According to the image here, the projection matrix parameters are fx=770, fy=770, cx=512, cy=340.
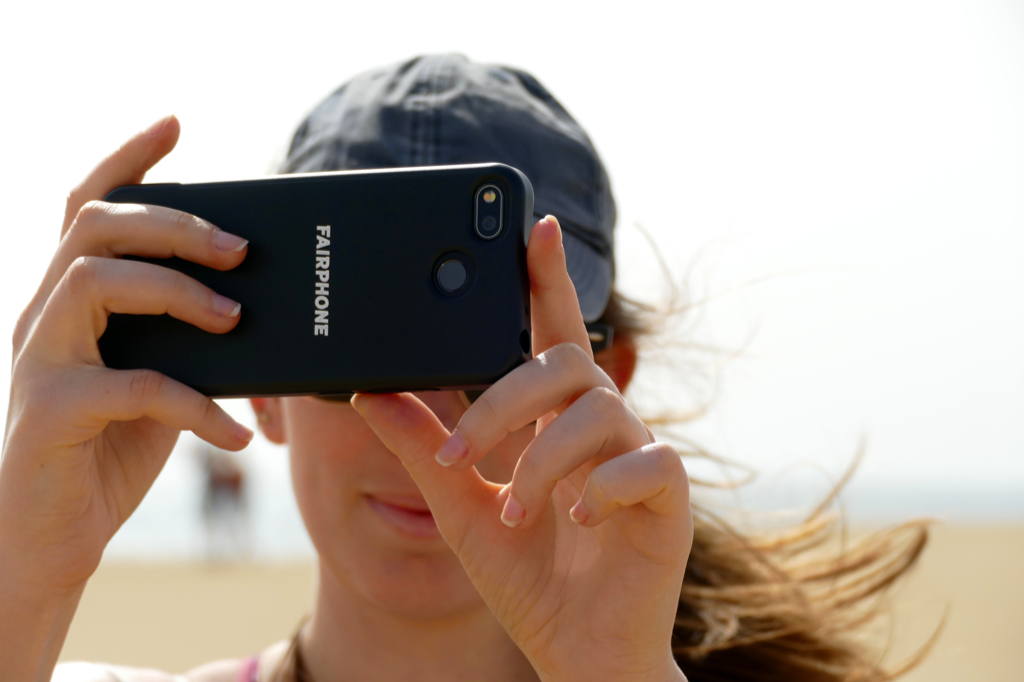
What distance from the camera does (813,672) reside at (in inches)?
110

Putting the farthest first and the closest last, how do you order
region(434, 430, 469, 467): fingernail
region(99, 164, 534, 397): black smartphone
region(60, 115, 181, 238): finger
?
region(60, 115, 181, 238): finger
region(99, 164, 534, 397): black smartphone
region(434, 430, 469, 467): fingernail

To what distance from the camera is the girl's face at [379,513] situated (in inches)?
79.9

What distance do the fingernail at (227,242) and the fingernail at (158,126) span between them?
35 centimetres

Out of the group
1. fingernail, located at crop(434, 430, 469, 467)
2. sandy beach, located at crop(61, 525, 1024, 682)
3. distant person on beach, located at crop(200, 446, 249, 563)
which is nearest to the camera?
fingernail, located at crop(434, 430, 469, 467)

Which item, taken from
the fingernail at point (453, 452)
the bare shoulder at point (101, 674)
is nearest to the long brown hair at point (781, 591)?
the fingernail at point (453, 452)

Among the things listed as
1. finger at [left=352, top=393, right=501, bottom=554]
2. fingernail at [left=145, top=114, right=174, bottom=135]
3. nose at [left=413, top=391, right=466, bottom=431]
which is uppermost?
fingernail at [left=145, top=114, right=174, bottom=135]

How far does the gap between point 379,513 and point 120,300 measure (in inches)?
35.3

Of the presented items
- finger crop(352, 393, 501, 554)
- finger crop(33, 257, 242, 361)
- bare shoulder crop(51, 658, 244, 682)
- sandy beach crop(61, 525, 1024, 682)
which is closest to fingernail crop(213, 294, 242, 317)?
finger crop(33, 257, 242, 361)

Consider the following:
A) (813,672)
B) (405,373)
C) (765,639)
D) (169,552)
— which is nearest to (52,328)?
(405,373)

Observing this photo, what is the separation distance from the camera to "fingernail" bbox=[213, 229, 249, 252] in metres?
1.44

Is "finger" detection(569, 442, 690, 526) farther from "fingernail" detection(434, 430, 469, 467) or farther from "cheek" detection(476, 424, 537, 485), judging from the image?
"cheek" detection(476, 424, 537, 485)

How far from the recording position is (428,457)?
5.03 feet

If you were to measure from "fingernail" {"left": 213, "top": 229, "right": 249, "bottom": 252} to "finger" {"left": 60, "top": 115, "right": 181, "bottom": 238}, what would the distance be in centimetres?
32

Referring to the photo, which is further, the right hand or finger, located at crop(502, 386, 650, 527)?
the right hand
